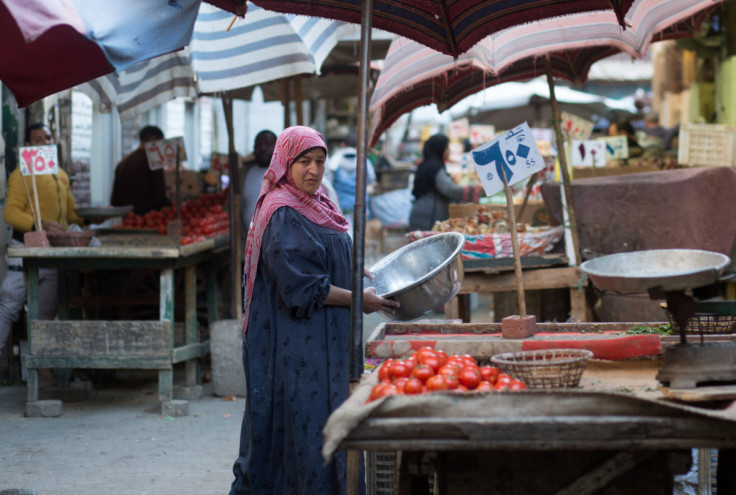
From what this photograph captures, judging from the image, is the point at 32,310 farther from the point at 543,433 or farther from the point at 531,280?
the point at 543,433

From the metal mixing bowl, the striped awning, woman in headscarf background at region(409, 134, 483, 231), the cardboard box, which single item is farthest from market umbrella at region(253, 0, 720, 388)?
the cardboard box

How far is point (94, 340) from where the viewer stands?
6.82 meters

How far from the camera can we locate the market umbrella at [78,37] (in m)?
3.89

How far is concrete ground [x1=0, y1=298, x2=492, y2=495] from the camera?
5219mm

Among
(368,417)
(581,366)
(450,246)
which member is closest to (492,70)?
(450,246)

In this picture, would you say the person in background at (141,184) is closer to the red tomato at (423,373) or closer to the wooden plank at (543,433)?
the red tomato at (423,373)

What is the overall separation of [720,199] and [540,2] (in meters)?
2.86

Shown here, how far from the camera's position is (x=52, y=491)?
5078 millimetres

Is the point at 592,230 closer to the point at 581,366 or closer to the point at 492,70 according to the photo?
the point at 492,70

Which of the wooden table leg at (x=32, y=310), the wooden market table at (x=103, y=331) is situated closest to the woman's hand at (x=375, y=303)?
the wooden market table at (x=103, y=331)

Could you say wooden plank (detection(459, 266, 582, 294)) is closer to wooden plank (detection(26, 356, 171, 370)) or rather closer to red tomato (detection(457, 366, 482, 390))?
wooden plank (detection(26, 356, 171, 370))

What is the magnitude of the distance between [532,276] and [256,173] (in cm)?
307

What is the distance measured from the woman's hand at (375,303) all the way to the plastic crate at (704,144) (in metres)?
6.80

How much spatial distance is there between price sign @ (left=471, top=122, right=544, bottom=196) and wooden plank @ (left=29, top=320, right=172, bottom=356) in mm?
3388
